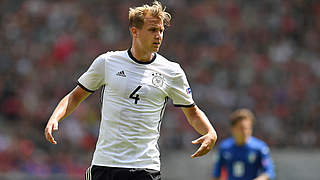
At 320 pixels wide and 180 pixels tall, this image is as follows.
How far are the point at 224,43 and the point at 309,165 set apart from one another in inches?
209

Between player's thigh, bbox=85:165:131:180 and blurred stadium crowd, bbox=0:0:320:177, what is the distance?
6.73 metres

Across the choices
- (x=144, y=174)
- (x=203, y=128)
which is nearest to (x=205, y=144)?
(x=203, y=128)

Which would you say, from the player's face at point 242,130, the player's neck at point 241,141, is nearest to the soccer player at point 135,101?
the player's face at point 242,130

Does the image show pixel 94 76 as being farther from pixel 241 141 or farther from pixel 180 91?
pixel 241 141

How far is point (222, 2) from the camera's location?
16.8 m

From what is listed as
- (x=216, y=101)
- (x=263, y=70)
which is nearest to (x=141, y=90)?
(x=216, y=101)

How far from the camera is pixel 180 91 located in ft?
17.4

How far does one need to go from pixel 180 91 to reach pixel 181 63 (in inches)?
378

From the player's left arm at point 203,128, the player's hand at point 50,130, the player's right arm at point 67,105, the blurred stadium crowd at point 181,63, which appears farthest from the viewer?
the blurred stadium crowd at point 181,63

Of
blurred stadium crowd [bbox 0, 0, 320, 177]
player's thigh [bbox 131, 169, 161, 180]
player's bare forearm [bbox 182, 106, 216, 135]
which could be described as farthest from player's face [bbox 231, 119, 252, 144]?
blurred stadium crowd [bbox 0, 0, 320, 177]

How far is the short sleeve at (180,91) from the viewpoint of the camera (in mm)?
5273

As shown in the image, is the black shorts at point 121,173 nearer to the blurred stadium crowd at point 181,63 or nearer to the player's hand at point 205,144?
the player's hand at point 205,144

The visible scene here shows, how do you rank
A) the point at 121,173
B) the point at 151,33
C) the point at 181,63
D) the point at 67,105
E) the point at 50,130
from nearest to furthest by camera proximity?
1. the point at 50,130
2. the point at 121,173
3. the point at 151,33
4. the point at 67,105
5. the point at 181,63

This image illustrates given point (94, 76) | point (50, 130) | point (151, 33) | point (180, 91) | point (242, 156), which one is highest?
point (151, 33)
